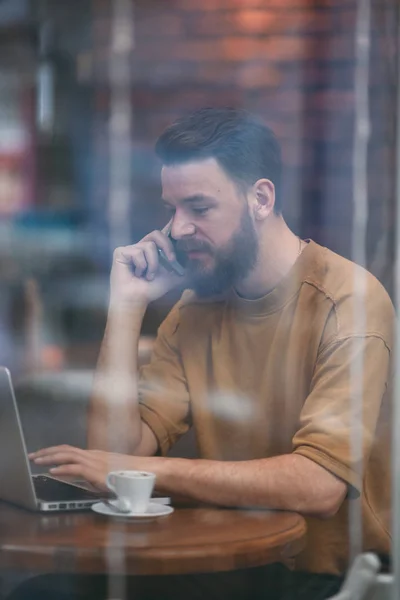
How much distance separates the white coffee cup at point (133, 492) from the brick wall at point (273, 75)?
0.51 m

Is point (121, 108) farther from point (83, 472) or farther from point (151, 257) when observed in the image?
point (83, 472)

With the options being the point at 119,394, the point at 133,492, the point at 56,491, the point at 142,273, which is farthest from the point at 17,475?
the point at 142,273

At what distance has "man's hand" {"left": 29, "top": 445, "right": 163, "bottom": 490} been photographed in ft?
5.25

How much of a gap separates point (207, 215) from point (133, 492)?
52 centimetres

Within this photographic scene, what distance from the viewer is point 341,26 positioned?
164 centimetres

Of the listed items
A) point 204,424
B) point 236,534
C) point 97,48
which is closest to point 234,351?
point 204,424

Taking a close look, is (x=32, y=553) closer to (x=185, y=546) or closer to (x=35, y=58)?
(x=185, y=546)

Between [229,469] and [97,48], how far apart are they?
0.73 meters

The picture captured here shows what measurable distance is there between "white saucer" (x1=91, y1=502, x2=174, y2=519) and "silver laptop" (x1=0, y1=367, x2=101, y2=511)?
2cm

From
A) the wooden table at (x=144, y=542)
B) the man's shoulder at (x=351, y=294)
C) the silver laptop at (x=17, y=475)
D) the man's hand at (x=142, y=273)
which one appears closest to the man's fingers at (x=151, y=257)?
the man's hand at (x=142, y=273)

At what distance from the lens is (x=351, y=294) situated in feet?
5.50

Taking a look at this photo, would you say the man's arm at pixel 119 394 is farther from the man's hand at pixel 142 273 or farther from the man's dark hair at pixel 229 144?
the man's dark hair at pixel 229 144

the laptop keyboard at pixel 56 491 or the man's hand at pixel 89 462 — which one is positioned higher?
the man's hand at pixel 89 462

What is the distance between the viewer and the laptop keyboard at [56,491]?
60.4 inches
